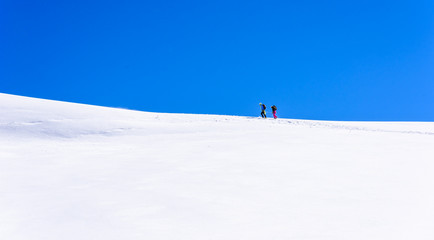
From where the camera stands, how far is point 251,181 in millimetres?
8195

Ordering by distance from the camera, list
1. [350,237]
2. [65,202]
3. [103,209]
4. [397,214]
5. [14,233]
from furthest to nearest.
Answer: [65,202] < [103,209] < [397,214] < [14,233] < [350,237]

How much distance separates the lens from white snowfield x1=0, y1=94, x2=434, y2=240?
546 cm

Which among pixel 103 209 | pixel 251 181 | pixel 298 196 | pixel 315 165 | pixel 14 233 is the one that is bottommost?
pixel 14 233

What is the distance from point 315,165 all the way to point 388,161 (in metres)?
2.56

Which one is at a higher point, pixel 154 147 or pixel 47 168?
pixel 154 147

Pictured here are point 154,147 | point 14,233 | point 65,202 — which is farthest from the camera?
point 154,147

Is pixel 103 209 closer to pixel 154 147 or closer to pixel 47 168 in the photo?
pixel 47 168

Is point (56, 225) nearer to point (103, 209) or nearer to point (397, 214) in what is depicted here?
point (103, 209)

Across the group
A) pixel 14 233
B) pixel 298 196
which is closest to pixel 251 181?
pixel 298 196

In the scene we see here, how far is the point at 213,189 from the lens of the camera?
7.54 meters

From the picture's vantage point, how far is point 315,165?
9883mm

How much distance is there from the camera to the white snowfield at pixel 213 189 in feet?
17.9

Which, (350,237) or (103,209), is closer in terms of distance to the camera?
(350,237)

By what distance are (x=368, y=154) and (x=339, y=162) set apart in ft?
6.77
